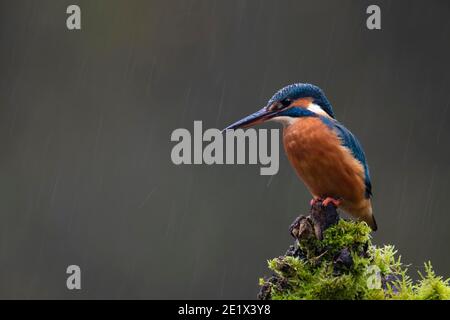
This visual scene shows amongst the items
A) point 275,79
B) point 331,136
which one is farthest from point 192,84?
point 331,136

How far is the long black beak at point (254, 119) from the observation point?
2.66 m

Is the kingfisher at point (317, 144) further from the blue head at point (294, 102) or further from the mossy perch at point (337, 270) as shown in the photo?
the mossy perch at point (337, 270)

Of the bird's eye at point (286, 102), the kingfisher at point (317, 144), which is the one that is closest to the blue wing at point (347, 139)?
the kingfisher at point (317, 144)

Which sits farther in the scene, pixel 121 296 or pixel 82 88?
pixel 82 88

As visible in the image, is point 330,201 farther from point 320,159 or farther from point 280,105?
point 280,105

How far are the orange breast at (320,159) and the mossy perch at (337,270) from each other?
0.12 m

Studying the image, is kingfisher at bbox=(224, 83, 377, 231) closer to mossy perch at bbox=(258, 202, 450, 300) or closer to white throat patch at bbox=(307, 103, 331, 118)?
white throat patch at bbox=(307, 103, 331, 118)

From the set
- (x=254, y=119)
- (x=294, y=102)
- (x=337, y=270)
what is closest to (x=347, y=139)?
(x=294, y=102)

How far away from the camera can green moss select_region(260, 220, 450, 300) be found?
2467 mm

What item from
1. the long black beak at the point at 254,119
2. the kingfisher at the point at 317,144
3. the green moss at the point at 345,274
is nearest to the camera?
the green moss at the point at 345,274

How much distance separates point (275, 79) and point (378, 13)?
1.36 metres

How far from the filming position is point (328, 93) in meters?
9.04

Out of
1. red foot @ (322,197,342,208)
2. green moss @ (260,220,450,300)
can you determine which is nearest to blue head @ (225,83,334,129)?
red foot @ (322,197,342,208)
